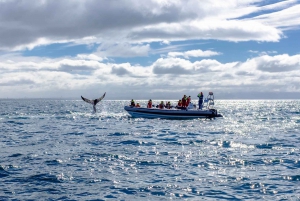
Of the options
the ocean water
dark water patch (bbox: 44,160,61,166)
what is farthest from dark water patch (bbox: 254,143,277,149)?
dark water patch (bbox: 44,160,61,166)

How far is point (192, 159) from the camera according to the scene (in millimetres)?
19734

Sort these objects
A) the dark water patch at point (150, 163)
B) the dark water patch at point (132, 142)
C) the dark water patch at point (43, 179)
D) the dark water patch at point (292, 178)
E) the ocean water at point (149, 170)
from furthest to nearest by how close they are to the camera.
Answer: the dark water patch at point (132, 142)
the dark water patch at point (150, 163)
the dark water patch at point (292, 178)
the dark water patch at point (43, 179)
the ocean water at point (149, 170)

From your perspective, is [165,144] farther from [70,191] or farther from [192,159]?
[70,191]

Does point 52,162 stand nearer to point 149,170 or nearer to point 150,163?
point 150,163

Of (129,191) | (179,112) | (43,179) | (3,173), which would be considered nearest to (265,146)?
(129,191)

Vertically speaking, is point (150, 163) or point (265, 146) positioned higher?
point (265, 146)

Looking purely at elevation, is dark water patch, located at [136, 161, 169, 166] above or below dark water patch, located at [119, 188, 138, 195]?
above

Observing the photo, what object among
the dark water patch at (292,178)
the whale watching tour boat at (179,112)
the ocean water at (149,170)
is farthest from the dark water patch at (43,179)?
the whale watching tour boat at (179,112)

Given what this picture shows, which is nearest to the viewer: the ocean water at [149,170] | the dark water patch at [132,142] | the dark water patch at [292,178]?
the ocean water at [149,170]

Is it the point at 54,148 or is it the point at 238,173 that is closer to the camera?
the point at 238,173

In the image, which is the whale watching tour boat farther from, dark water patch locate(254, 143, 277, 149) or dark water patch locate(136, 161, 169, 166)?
dark water patch locate(136, 161, 169, 166)

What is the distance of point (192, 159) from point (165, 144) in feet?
21.0

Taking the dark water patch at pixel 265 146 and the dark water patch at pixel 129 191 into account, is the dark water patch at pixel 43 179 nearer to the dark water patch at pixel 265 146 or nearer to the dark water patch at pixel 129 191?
the dark water patch at pixel 129 191

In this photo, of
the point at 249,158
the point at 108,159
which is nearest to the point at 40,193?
the point at 108,159
